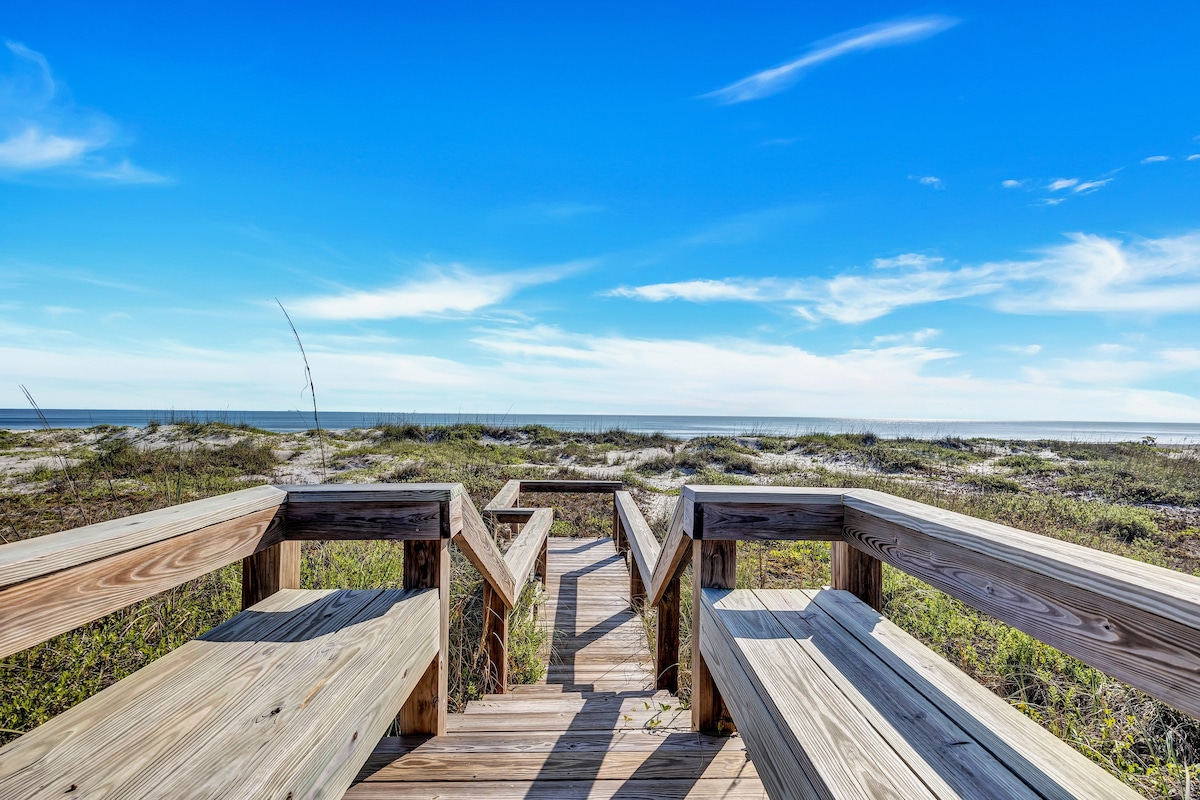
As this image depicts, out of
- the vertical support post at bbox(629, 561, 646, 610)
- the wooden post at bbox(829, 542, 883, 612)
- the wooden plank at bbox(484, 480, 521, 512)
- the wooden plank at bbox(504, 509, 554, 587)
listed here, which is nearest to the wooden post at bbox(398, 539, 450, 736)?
the wooden plank at bbox(504, 509, 554, 587)

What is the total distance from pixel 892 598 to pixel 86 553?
5404mm

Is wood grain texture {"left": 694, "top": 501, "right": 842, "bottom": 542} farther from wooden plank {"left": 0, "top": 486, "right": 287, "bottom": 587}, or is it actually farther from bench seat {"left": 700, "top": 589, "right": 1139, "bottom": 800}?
wooden plank {"left": 0, "top": 486, "right": 287, "bottom": 587}

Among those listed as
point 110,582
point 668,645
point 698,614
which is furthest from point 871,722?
point 668,645

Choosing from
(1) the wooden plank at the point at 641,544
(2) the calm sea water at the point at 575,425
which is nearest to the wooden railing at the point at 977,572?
(1) the wooden plank at the point at 641,544

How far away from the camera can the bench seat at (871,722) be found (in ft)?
3.28

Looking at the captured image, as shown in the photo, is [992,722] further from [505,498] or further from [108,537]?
[505,498]

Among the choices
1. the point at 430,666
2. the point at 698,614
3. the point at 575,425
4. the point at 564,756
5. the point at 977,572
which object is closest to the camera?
the point at 977,572

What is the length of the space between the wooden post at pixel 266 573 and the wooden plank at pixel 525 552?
1.06 m

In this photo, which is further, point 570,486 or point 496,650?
point 570,486

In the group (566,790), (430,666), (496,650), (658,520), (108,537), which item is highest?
(108,537)

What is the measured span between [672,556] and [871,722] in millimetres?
1260

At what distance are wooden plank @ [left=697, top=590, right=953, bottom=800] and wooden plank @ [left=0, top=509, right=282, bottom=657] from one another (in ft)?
4.88

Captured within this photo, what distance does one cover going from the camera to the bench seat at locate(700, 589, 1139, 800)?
39.3 inches

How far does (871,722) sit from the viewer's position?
1.18 m
